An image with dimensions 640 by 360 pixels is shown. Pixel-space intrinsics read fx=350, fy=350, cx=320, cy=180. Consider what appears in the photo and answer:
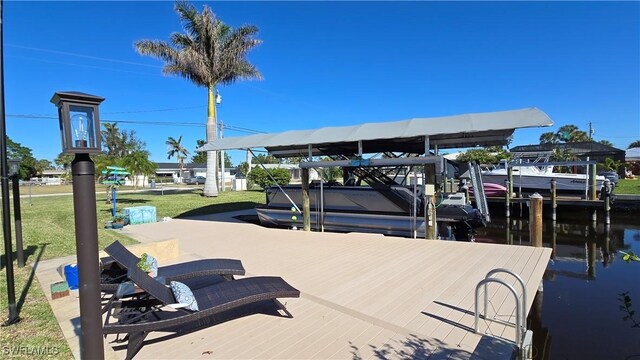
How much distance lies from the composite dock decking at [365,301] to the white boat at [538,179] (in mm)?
13935

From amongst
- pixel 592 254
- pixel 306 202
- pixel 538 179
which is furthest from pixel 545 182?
pixel 306 202

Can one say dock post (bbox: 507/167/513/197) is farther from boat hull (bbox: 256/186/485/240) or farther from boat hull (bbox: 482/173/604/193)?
boat hull (bbox: 256/186/485/240)

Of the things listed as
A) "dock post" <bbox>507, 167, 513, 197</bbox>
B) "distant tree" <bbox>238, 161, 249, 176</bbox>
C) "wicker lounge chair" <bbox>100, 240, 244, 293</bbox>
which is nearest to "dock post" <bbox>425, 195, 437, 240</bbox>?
"wicker lounge chair" <bbox>100, 240, 244, 293</bbox>

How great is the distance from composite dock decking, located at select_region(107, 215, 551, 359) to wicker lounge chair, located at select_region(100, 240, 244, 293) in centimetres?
82

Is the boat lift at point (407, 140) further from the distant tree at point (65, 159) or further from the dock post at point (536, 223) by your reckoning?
the distant tree at point (65, 159)

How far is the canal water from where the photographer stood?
182 inches

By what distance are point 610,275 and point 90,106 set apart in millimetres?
10665

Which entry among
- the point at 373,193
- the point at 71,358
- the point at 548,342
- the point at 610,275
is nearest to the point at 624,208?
the point at 610,275

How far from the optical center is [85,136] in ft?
7.52

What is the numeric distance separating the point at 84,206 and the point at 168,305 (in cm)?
152

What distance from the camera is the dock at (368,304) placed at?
3328 mm

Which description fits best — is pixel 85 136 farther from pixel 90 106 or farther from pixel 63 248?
pixel 63 248

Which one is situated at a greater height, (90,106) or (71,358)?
(90,106)

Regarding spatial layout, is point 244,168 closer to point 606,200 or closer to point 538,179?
point 538,179
